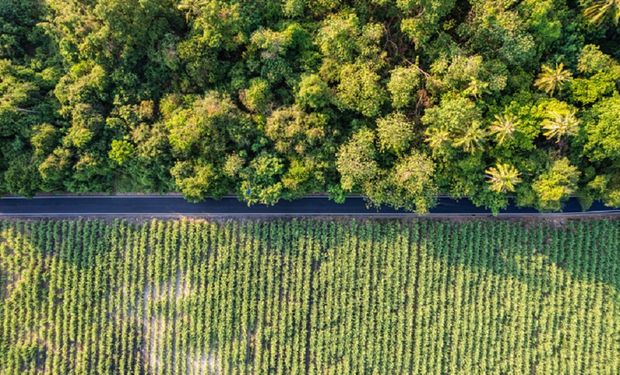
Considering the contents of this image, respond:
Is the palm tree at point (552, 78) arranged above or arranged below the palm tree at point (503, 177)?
above

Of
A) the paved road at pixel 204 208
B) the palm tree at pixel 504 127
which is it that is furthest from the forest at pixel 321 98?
the paved road at pixel 204 208

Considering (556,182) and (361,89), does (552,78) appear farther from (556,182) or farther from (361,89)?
(361,89)

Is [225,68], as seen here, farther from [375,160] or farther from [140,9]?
[375,160]

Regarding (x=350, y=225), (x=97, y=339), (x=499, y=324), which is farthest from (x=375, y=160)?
(x=97, y=339)

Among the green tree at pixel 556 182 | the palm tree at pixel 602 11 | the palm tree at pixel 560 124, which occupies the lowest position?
the green tree at pixel 556 182

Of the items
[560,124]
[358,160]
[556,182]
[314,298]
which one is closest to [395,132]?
[358,160]

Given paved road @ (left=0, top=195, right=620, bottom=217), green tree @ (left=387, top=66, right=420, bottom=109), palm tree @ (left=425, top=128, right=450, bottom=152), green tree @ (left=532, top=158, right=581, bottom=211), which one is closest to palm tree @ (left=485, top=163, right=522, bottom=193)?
green tree @ (left=532, top=158, right=581, bottom=211)

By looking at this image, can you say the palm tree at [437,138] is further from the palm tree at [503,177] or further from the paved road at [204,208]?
the paved road at [204,208]
